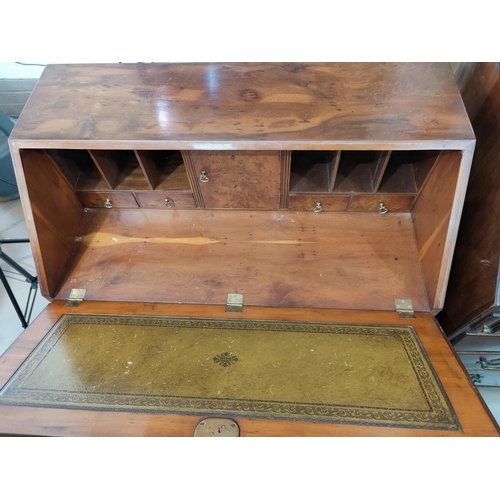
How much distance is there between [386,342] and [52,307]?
3.65 ft

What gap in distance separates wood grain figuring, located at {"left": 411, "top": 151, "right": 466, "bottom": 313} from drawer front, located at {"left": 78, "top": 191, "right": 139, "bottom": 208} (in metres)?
1.07

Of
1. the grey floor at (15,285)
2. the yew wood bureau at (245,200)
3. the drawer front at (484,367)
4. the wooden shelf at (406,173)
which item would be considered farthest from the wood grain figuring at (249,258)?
the grey floor at (15,285)

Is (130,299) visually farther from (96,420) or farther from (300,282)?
Answer: (300,282)

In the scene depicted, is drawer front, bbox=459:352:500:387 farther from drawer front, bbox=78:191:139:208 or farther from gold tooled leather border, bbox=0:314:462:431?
drawer front, bbox=78:191:139:208

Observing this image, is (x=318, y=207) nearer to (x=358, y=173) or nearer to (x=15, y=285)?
(x=358, y=173)

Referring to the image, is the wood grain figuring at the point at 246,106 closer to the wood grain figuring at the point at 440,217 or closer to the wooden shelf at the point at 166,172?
the wood grain figuring at the point at 440,217

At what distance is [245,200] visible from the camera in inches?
49.4

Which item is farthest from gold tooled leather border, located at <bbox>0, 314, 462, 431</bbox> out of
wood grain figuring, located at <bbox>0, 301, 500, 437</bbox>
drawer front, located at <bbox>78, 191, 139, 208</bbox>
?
drawer front, located at <bbox>78, 191, 139, 208</bbox>

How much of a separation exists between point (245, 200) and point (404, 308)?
670 millimetres

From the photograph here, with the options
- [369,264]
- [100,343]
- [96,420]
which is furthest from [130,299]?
[369,264]

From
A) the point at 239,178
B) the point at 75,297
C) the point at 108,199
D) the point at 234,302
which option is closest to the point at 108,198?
the point at 108,199

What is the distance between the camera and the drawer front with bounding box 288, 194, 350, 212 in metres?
1.21

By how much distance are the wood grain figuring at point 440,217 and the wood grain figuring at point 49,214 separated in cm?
129

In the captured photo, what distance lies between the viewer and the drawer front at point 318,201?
121 centimetres
